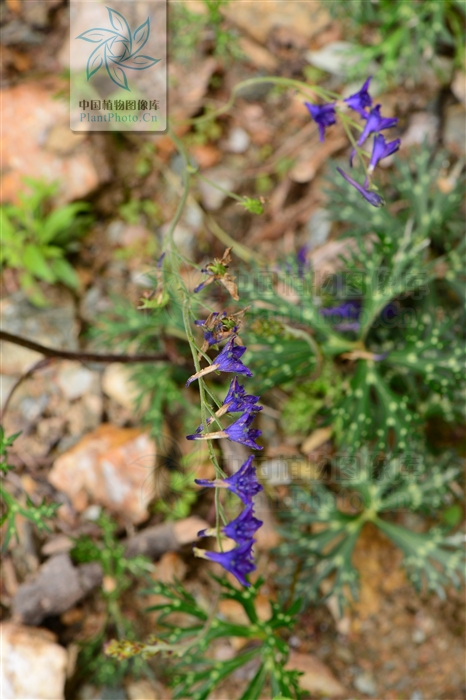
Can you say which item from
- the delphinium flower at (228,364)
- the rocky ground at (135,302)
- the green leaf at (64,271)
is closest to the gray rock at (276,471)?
the rocky ground at (135,302)

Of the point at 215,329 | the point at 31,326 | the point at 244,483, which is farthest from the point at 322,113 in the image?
the point at 31,326

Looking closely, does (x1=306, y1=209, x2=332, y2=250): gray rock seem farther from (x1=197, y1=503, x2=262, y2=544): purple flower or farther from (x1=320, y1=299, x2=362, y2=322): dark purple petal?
(x1=197, y1=503, x2=262, y2=544): purple flower

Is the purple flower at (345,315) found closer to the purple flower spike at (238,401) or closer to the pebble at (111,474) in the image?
the pebble at (111,474)

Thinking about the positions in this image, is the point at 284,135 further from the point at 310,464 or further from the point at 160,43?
the point at 310,464

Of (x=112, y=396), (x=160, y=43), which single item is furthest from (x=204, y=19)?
(x=112, y=396)

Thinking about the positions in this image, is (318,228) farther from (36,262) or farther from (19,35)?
(19,35)
